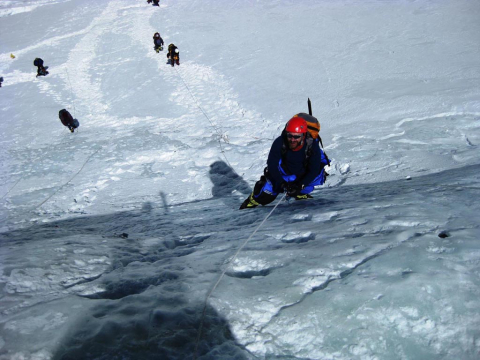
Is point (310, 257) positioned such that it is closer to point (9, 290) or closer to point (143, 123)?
point (9, 290)

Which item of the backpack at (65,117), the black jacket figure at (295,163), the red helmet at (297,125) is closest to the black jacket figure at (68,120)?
the backpack at (65,117)

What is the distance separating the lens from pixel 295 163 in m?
4.51

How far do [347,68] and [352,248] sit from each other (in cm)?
947

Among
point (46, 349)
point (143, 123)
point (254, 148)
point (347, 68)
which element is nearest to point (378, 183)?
point (254, 148)

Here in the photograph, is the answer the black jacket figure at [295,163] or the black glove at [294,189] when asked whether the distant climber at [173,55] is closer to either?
the black jacket figure at [295,163]

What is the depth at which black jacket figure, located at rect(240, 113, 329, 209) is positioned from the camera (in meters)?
4.09

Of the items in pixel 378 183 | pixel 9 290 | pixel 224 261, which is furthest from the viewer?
pixel 378 183

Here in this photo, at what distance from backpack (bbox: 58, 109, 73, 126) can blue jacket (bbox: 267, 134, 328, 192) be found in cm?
748

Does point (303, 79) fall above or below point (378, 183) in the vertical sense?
above

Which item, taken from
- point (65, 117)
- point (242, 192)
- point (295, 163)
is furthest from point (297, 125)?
point (65, 117)

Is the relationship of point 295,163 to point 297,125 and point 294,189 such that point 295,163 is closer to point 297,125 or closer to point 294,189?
point 294,189

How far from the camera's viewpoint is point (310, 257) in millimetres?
2598

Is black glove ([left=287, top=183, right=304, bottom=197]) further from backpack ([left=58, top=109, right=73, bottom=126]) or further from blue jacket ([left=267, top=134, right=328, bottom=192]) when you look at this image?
backpack ([left=58, top=109, right=73, bottom=126])

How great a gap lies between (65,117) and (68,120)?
0.44ft
